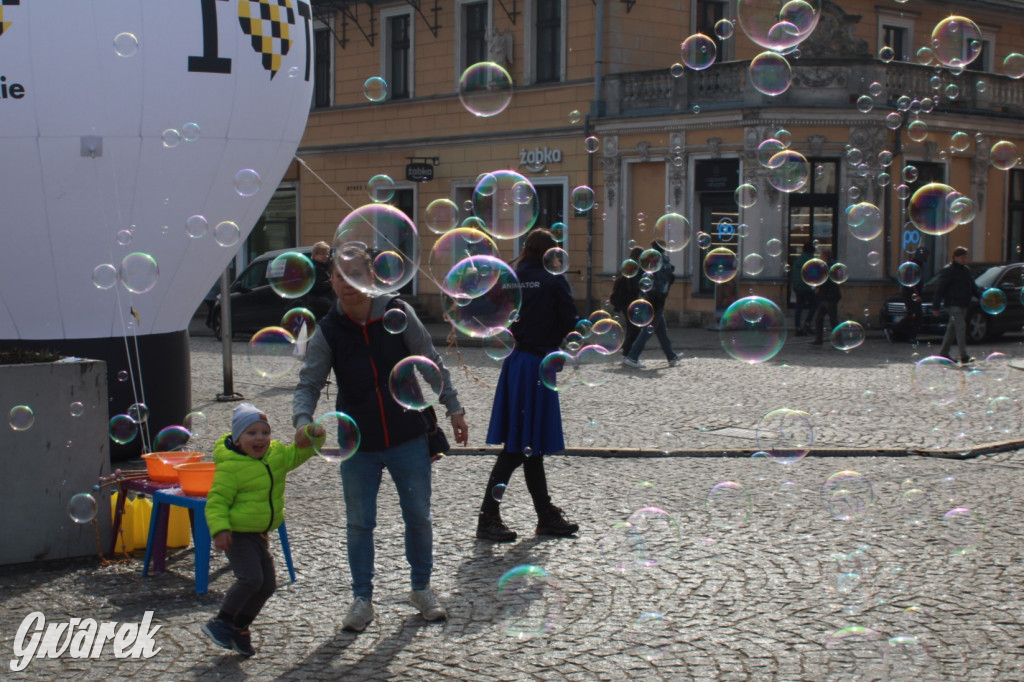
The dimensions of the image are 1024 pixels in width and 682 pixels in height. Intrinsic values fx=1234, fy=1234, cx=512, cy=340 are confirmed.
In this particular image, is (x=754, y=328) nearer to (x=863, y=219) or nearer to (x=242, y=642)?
(x=863, y=219)

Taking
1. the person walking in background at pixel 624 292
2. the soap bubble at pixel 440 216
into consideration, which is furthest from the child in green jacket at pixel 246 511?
the person walking in background at pixel 624 292

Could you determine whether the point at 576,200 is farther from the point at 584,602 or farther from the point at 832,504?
the point at 584,602

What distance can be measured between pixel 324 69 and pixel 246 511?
27796 millimetres

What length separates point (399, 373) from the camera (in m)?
5.39

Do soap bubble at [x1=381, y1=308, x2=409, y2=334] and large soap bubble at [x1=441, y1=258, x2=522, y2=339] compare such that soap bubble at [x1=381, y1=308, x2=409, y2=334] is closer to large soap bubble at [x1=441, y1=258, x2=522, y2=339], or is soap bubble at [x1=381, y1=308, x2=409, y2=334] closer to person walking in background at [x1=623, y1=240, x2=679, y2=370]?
large soap bubble at [x1=441, y1=258, x2=522, y2=339]

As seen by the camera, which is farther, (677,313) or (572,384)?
(677,313)

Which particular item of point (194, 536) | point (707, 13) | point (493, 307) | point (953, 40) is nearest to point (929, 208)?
point (953, 40)

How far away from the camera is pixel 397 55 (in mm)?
29859

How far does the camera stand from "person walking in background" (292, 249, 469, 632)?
5.35m

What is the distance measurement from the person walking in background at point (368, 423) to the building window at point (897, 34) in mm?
26030

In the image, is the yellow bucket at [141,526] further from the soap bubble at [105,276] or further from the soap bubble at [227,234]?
the soap bubble at [227,234]

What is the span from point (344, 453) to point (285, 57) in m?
5.91

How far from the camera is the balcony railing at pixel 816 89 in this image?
23.7 m

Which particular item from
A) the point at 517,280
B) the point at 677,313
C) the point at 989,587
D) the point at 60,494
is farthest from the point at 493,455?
the point at 677,313
